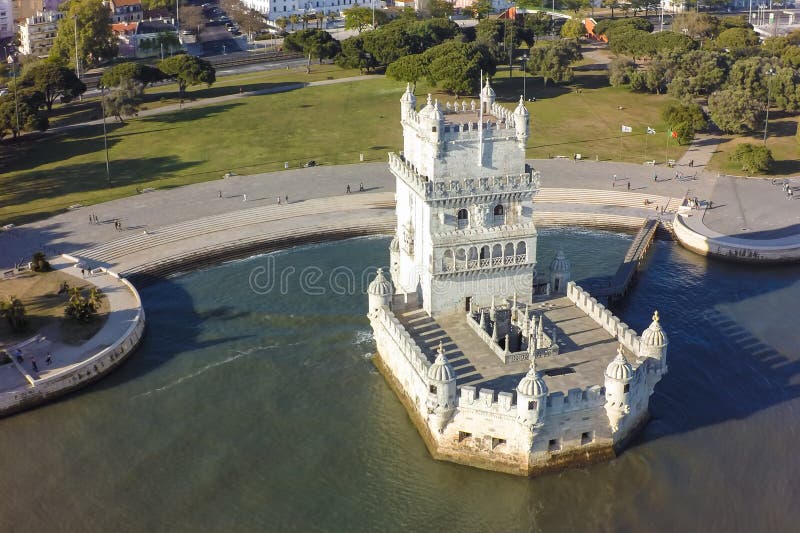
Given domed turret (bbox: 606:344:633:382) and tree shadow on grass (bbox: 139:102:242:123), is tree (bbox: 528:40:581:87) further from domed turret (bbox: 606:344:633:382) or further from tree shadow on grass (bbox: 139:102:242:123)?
domed turret (bbox: 606:344:633:382)

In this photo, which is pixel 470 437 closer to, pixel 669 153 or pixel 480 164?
pixel 480 164

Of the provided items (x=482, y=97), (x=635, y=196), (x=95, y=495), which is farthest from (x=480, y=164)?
(x=635, y=196)

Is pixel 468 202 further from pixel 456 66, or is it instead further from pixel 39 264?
pixel 456 66

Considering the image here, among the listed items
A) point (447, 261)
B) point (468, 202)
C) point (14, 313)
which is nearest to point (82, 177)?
point (14, 313)

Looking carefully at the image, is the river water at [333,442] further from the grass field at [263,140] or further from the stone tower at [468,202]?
the grass field at [263,140]

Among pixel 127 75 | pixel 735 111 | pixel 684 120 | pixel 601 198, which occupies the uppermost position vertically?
pixel 127 75

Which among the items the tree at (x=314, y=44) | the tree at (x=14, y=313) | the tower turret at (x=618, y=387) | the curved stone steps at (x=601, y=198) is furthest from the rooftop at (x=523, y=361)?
the tree at (x=314, y=44)
